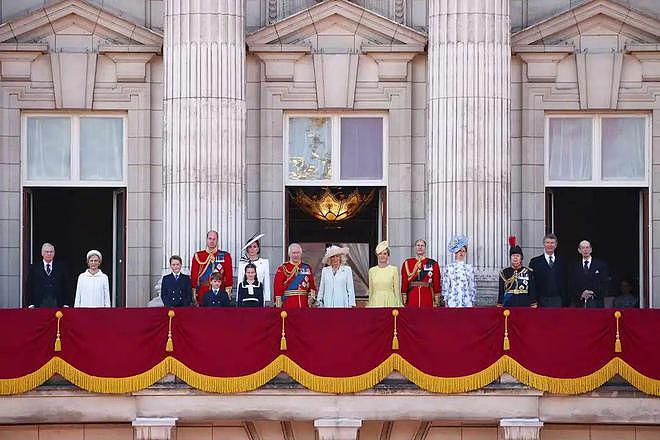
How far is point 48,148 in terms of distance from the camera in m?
42.4

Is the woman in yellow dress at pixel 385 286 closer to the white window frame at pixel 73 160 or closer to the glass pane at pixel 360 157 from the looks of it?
the glass pane at pixel 360 157

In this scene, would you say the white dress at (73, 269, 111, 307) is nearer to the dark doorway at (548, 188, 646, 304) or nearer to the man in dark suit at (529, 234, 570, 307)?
the man in dark suit at (529, 234, 570, 307)

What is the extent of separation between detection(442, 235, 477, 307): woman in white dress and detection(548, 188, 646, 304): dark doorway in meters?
5.44

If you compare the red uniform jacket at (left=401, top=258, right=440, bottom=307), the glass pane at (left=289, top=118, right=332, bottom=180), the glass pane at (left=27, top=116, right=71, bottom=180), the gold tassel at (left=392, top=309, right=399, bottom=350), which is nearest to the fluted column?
the glass pane at (left=289, top=118, right=332, bottom=180)

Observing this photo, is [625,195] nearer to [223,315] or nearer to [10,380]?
[223,315]

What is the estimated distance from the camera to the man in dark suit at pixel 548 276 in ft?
123

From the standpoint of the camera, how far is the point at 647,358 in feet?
117

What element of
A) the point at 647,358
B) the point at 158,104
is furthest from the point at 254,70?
the point at 647,358

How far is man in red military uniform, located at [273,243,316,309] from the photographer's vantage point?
37094mm

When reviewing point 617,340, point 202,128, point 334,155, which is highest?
point 202,128

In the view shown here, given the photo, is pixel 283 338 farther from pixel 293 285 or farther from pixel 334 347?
pixel 293 285

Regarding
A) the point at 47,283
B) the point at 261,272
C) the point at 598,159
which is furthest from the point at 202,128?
the point at 598,159

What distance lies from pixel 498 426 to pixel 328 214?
832 centimetres

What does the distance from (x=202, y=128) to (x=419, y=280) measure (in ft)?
18.6
